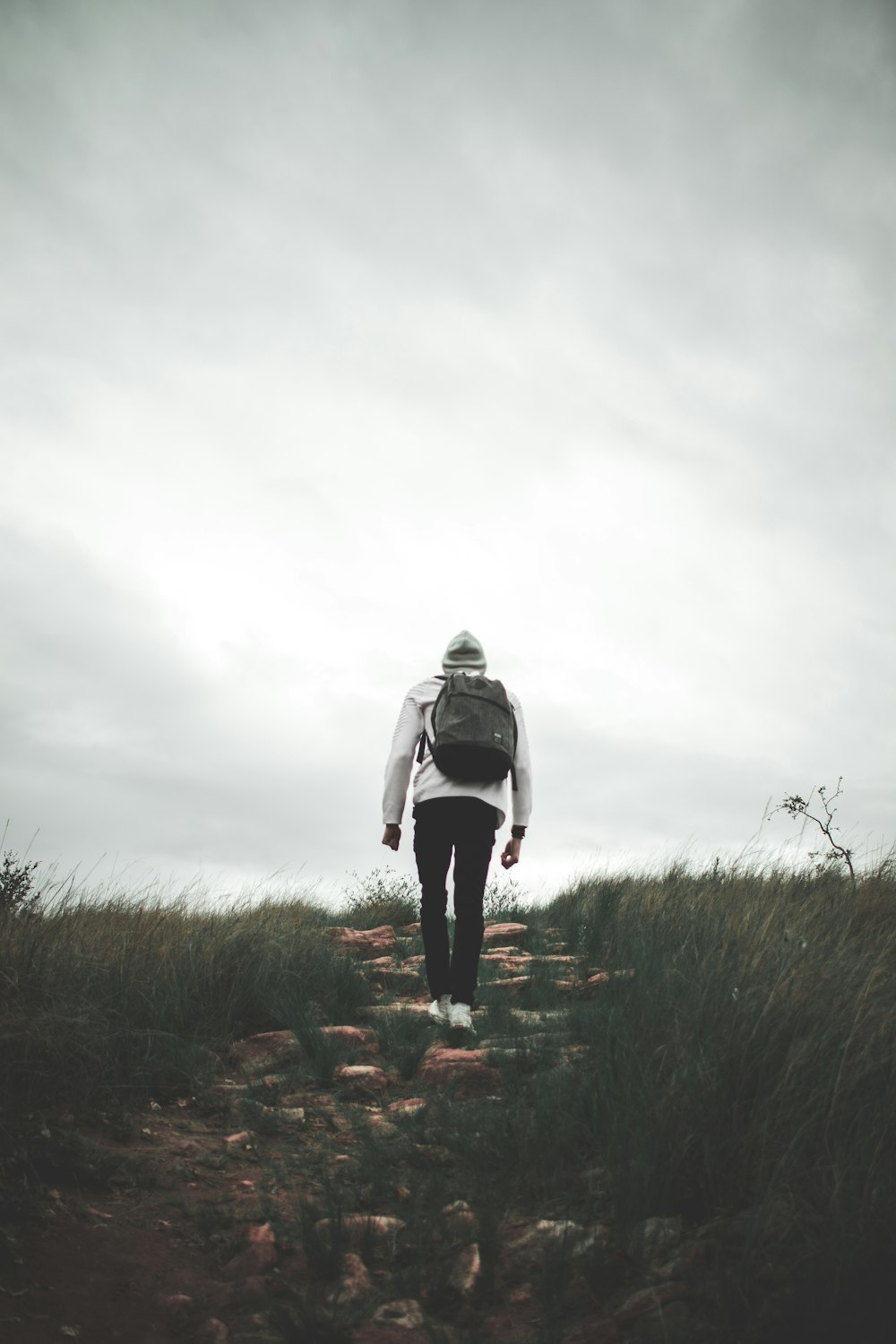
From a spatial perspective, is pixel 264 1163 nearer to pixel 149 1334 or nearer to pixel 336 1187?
pixel 336 1187

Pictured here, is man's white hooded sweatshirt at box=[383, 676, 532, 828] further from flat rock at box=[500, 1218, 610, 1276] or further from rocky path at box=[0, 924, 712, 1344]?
flat rock at box=[500, 1218, 610, 1276]

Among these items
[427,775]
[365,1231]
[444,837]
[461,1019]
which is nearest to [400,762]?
[427,775]

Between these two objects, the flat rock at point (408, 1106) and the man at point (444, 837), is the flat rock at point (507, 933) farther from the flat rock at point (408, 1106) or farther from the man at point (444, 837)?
the flat rock at point (408, 1106)

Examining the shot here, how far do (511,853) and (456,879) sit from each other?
490 mm

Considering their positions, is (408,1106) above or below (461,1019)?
below

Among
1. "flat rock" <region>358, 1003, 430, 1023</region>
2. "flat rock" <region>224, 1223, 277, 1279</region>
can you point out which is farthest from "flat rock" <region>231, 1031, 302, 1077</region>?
"flat rock" <region>224, 1223, 277, 1279</region>

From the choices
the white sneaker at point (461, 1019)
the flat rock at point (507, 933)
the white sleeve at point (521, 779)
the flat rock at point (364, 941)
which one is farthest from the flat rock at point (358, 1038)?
the flat rock at point (507, 933)

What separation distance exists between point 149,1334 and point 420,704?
3.02 metres

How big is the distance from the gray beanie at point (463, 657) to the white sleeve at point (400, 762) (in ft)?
1.02

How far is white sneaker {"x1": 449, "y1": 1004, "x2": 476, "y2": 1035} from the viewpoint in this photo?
13.6ft

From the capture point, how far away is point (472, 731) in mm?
4281

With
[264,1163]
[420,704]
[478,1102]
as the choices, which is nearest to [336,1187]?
[264,1163]

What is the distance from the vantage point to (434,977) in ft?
14.7

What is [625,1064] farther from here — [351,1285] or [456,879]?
[456,879]
